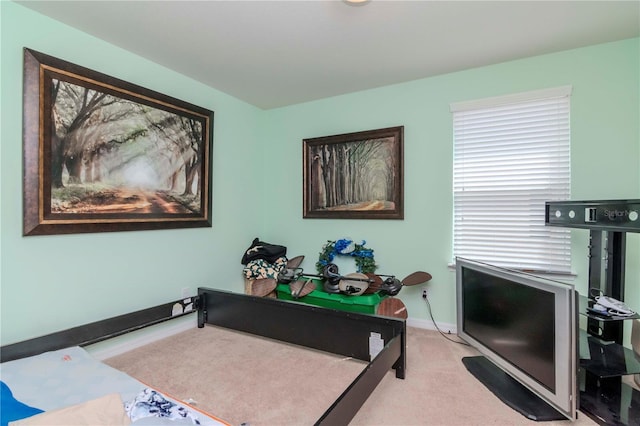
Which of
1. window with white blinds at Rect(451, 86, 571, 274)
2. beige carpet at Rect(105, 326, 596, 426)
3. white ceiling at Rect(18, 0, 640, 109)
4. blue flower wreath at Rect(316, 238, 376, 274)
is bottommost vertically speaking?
beige carpet at Rect(105, 326, 596, 426)

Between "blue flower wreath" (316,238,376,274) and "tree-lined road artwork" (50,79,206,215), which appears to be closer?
"tree-lined road artwork" (50,79,206,215)

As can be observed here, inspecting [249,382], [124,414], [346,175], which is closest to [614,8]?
[346,175]

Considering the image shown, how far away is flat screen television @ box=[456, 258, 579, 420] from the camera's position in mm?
1356

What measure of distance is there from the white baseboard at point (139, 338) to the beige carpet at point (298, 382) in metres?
0.07

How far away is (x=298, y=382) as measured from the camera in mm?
1845

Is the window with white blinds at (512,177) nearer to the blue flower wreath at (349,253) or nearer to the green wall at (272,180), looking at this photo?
the green wall at (272,180)

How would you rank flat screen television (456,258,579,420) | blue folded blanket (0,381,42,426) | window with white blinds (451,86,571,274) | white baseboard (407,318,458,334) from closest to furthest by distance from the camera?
blue folded blanket (0,381,42,426) < flat screen television (456,258,579,420) < window with white blinds (451,86,571,274) < white baseboard (407,318,458,334)

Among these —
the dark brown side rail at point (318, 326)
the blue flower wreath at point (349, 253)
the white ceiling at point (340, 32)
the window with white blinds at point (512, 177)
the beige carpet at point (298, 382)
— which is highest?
the white ceiling at point (340, 32)

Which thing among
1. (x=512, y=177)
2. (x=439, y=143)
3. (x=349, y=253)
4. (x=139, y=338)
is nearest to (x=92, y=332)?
(x=139, y=338)

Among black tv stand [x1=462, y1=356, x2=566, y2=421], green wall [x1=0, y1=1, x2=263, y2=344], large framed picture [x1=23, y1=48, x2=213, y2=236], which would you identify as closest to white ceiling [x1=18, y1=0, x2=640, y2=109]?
green wall [x1=0, y1=1, x2=263, y2=344]

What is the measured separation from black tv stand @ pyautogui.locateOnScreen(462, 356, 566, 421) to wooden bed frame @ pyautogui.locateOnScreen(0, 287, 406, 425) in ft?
1.64

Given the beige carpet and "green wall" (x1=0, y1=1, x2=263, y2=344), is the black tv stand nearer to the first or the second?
the beige carpet

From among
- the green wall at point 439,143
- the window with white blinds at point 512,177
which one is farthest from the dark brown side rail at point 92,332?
the window with white blinds at point 512,177

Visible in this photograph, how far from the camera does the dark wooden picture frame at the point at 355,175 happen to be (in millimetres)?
2949
